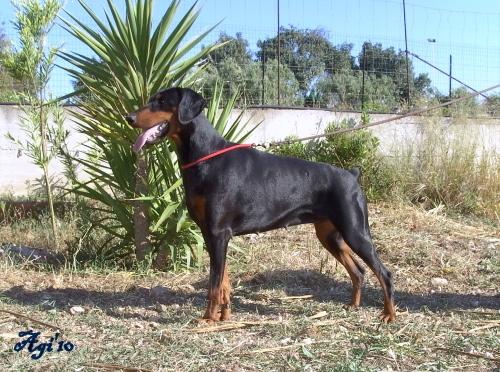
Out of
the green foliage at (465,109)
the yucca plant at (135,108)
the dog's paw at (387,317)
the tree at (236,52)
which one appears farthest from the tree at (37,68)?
the green foliage at (465,109)

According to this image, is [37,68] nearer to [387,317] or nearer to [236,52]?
[387,317]

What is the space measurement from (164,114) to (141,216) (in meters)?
1.80

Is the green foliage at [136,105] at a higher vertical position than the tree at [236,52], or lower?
lower

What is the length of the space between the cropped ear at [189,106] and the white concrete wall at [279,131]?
498 cm

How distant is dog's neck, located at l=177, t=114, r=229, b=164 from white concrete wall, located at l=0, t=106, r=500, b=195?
15.9 ft

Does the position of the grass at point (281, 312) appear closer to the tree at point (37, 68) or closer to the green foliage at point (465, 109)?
the tree at point (37, 68)

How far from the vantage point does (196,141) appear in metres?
4.45

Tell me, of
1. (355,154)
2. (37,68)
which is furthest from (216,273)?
(355,154)

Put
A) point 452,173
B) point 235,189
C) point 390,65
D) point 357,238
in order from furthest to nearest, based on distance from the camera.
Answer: point 390,65 < point 452,173 < point 357,238 < point 235,189

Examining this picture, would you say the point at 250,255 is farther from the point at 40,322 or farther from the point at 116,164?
the point at 40,322

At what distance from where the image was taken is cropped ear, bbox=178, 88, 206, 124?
14.2ft

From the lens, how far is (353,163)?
917 cm

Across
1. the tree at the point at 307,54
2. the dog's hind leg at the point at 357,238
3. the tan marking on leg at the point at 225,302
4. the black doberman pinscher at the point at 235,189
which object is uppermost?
the tree at the point at 307,54

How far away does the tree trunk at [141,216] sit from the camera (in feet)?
19.3
